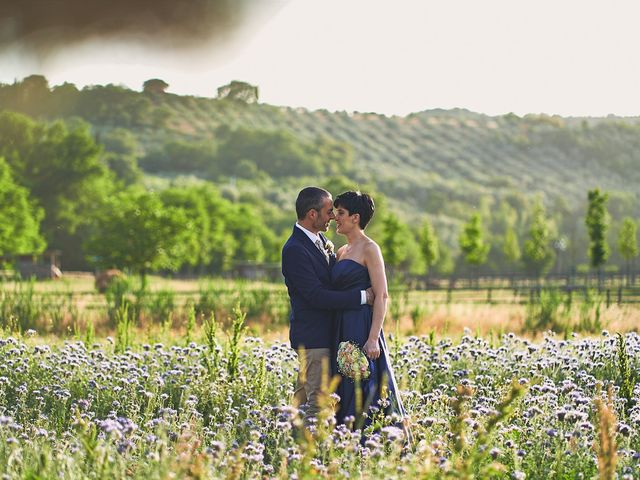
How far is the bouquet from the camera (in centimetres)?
488

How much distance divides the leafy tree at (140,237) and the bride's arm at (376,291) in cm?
2903

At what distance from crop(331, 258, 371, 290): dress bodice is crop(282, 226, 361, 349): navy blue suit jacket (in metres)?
0.08

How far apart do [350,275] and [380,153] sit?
178119 millimetres

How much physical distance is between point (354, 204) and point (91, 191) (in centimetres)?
5791

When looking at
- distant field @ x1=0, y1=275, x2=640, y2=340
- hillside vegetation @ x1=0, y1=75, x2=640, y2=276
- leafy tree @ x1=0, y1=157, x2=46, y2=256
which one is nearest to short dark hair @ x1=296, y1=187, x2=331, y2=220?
distant field @ x1=0, y1=275, x2=640, y2=340

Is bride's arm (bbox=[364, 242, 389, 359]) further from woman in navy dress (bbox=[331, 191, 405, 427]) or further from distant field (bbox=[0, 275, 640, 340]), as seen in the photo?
distant field (bbox=[0, 275, 640, 340])

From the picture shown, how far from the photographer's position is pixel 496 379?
6723mm

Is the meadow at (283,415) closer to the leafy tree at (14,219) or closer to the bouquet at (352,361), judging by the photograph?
the bouquet at (352,361)

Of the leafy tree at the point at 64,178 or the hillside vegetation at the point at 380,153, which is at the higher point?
the hillside vegetation at the point at 380,153

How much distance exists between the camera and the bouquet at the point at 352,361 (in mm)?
4883

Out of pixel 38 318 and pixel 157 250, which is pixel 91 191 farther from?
pixel 38 318

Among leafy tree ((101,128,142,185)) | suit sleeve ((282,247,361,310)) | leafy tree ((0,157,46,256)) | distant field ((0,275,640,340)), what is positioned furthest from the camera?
leafy tree ((101,128,142,185))

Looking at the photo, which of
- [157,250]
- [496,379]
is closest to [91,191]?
[157,250]

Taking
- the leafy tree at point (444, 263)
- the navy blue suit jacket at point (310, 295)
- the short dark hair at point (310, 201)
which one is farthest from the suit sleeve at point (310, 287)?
the leafy tree at point (444, 263)
